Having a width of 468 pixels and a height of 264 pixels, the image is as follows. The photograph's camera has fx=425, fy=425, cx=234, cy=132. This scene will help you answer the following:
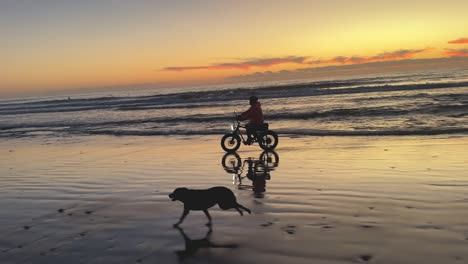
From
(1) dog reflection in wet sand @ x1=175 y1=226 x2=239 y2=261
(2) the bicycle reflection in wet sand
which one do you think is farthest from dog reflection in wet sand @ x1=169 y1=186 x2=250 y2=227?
(2) the bicycle reflection in wet sand

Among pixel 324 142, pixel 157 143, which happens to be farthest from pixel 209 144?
pixel 324 142

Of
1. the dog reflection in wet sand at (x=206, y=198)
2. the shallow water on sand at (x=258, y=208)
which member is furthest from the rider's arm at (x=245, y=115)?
the dog reflection in wet sand at (x=206, y=198)

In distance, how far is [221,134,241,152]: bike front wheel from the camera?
1304 centimetres

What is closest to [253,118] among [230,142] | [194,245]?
[230,142]

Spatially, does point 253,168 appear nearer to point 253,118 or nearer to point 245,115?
point 245,115

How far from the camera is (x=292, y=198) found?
6676mm

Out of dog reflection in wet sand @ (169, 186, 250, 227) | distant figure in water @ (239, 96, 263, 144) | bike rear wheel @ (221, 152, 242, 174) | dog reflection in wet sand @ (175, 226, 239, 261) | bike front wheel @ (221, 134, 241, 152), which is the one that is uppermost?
distant figure in water @ (239, 96, 263, 144)

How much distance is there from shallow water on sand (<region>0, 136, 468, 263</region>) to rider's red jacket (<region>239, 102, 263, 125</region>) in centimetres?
139

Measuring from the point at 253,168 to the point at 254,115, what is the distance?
323cm

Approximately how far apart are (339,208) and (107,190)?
4.42 meters

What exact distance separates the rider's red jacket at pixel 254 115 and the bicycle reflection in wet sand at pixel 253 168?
1.08 meters

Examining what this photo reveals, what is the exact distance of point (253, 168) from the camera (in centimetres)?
998

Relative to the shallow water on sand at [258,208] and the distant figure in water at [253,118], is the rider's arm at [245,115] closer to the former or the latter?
the distant figure in water at [253,118]

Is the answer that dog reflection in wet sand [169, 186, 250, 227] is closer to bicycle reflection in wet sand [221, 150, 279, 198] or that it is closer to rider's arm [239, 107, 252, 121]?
bicycle reflection in wet sand [221, 150, 279, 198]
